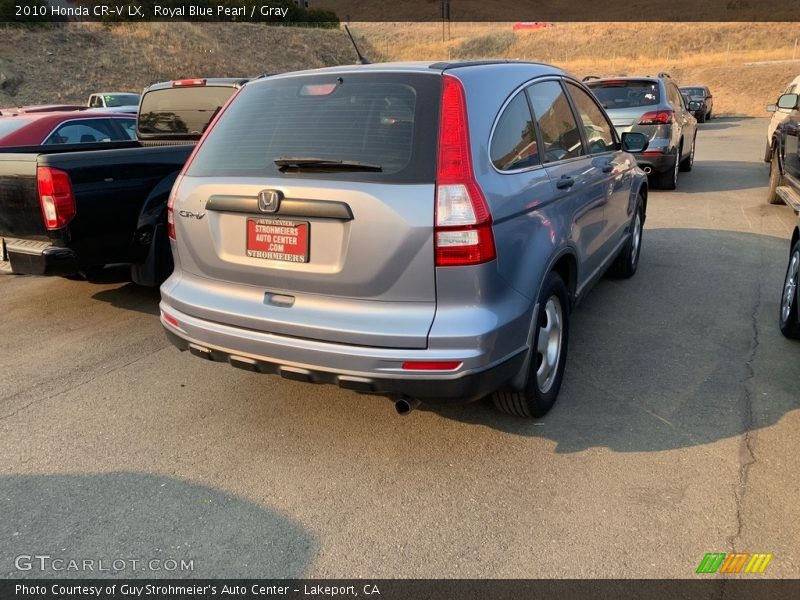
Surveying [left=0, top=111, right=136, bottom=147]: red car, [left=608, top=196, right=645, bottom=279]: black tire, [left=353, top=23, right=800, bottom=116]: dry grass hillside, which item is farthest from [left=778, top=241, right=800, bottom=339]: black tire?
[left=353, top=23, right=800, bottom=116]: dry grass hillside

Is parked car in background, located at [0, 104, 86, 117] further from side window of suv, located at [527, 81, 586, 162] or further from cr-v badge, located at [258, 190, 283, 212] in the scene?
side window of suv, located at [527, 81, 586, 162]

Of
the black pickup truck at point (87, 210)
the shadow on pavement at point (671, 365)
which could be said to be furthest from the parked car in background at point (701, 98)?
the black pickup truck at point (87, 210)

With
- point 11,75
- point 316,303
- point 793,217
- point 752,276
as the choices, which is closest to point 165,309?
point 316,303

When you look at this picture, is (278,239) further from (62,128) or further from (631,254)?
(62,128)

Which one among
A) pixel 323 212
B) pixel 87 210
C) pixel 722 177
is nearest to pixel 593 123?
pixel 323 212

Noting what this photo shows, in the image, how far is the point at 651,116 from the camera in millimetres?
9930

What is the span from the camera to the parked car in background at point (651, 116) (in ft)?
32.7

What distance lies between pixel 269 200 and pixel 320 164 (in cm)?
29

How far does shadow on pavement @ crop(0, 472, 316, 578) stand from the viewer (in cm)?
253

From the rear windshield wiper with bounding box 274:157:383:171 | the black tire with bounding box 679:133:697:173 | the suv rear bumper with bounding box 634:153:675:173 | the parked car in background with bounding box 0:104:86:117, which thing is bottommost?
the black tire with bounding box 679:133:697:173

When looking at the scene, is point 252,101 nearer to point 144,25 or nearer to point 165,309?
point 165,309

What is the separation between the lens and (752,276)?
6105 millimetres

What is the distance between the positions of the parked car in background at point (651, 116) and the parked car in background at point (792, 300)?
5.52 metres

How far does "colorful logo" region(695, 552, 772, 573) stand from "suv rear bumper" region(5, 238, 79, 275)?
434 centimetres
